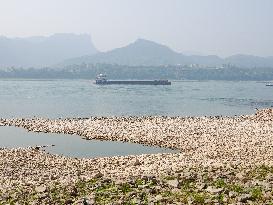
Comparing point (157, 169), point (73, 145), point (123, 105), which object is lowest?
point (123, 105)

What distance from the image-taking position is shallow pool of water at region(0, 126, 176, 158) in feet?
102

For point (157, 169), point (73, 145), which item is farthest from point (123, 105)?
point (157, 169)

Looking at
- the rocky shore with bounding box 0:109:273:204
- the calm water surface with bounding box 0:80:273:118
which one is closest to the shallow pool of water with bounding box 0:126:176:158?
the rocky shore with bounding box 0:109:273:204

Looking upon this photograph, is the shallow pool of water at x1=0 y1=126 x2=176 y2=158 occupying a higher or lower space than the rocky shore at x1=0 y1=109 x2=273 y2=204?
lower

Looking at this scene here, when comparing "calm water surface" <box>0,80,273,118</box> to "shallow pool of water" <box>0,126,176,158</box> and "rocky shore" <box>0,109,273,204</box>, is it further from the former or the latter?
"shallow pool of water" <box>0,126,176,158</box>

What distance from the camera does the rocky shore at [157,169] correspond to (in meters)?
13.9

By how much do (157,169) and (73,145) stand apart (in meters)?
14.6

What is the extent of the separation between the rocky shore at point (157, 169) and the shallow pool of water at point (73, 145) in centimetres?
151

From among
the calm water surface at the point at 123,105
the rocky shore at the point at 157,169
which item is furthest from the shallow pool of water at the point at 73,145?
the calm water surface at the point at 123,105

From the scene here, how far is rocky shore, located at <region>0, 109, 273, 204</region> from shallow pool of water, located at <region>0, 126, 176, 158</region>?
1.51 meters

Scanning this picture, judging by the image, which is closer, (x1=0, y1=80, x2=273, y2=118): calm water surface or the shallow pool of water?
the shallow pool of water

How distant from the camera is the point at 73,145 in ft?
113

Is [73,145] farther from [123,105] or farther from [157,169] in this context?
[123,105]

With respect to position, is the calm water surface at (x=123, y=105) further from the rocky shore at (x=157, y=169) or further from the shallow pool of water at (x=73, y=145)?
the shallow pool of water at (x=73, y=145)
